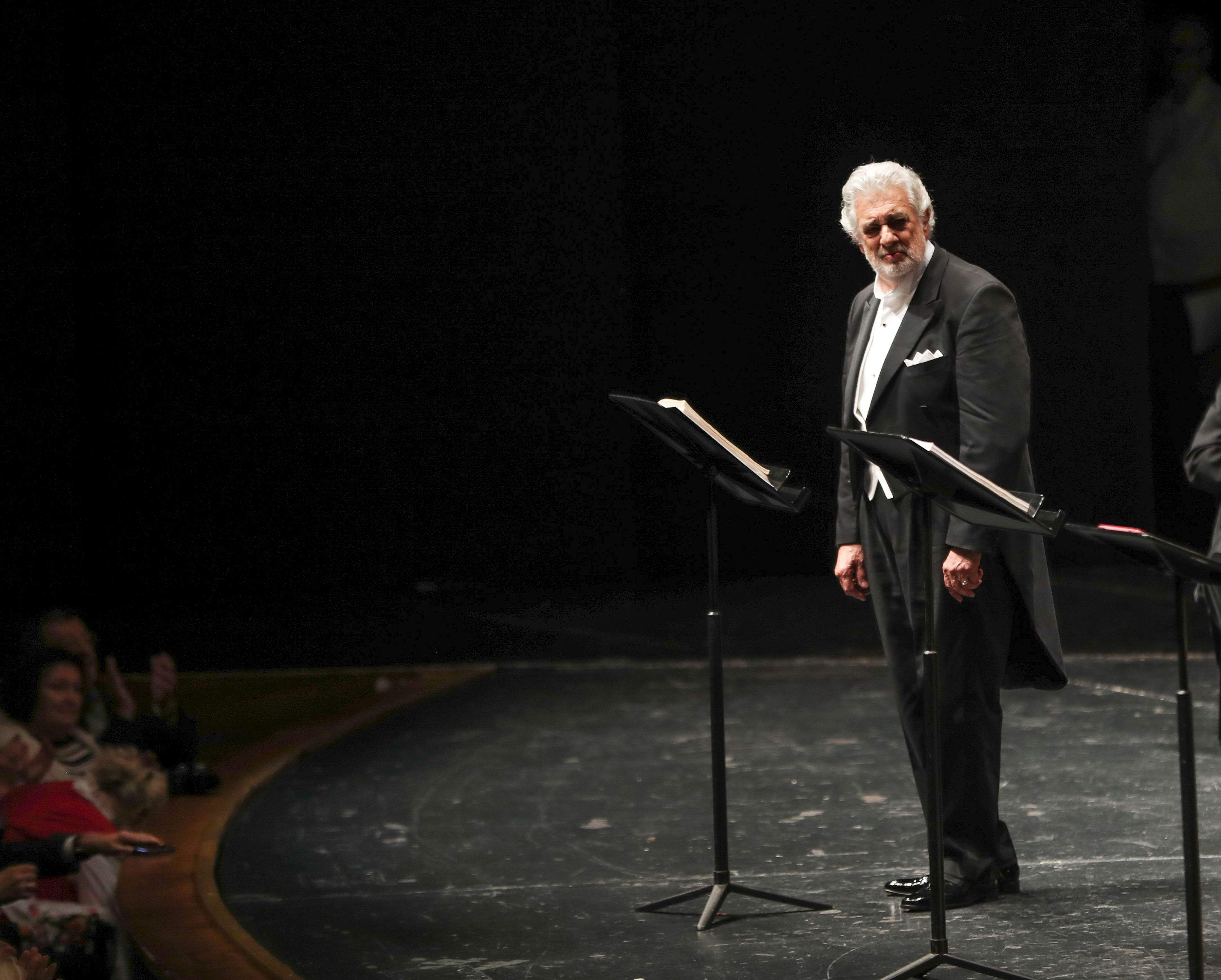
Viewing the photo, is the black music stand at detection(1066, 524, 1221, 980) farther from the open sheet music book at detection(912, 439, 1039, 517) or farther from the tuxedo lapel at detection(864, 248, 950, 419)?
the tuxedo lapel at detection(864, 248, 950, 419)

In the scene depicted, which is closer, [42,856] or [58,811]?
[42,856]

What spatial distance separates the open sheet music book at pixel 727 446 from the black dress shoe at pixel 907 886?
0.85m

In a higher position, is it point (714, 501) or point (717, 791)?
point (714, 501)

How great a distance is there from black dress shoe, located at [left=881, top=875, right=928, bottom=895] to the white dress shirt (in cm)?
73

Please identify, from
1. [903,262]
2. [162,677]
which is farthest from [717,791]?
[162,677]

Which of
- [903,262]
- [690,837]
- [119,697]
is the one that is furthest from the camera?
[119,697]

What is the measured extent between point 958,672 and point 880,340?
0.63 metres

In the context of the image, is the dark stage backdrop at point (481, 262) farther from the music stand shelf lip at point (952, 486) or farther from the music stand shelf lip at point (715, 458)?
the music stand shelf lip at point (952, 486)

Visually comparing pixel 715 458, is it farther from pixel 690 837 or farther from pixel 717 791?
pixel 690 837

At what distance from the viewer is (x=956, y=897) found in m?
2.90

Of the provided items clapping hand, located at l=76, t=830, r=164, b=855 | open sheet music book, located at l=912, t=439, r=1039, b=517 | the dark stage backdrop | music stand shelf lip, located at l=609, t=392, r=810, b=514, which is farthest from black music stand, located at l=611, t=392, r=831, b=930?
the dark stage backdrop

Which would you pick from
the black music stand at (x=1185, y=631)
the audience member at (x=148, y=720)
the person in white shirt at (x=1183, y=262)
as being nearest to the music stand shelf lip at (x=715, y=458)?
the black music stand at (x=1185, y=631)

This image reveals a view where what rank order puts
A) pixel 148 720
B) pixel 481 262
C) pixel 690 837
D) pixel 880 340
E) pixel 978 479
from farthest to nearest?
pixel 481 262
pixel 148 720
pixel 690 837
pixel 880 340
pixel 978 479

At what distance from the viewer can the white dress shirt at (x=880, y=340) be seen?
→ 291cm
